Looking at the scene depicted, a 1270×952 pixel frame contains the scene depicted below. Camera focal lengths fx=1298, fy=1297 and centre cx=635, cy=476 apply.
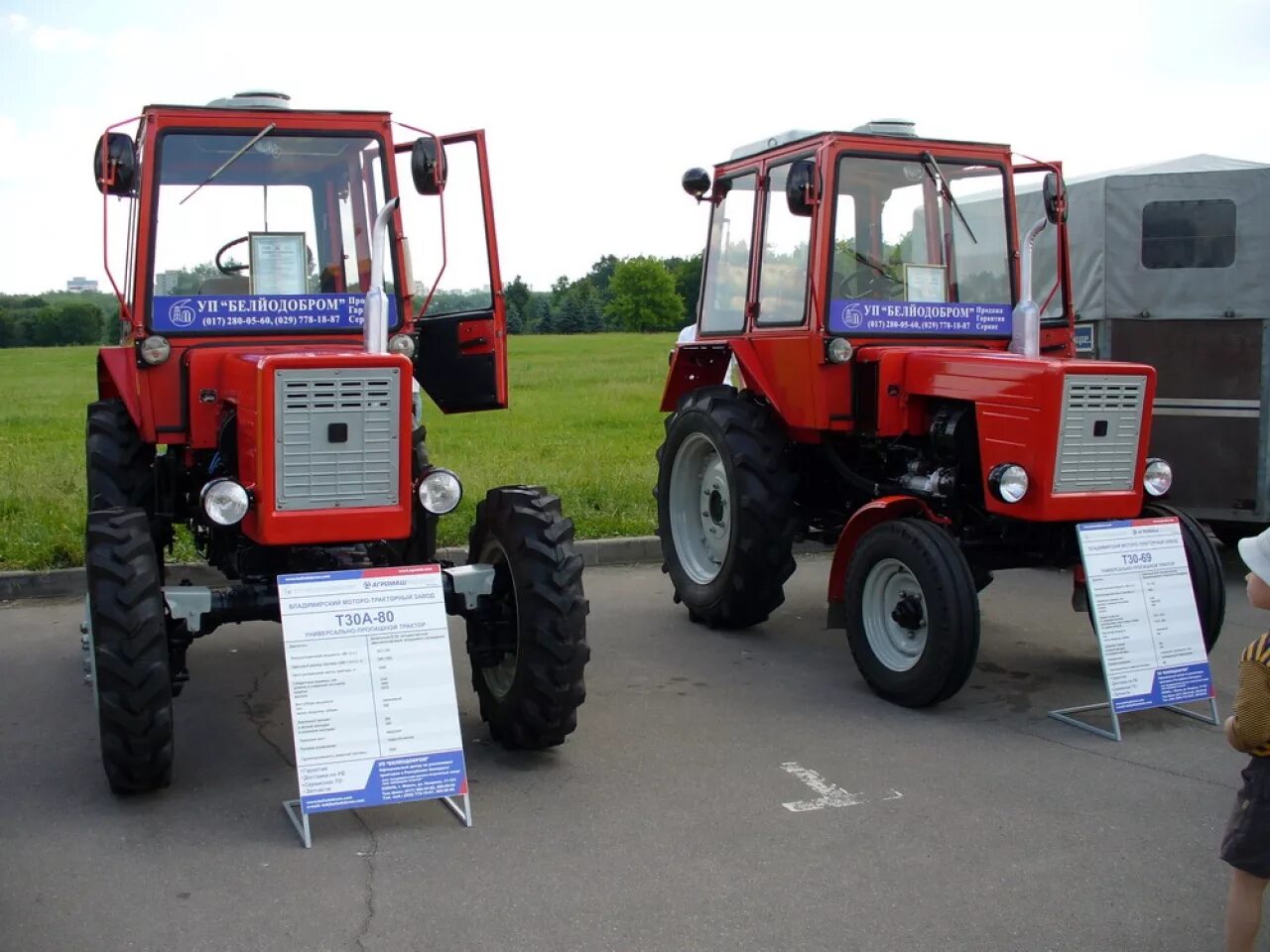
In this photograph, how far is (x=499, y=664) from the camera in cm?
536

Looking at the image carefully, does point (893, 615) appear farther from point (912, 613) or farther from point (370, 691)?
point (370, 691)

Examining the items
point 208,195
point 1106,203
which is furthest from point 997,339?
point 208,195

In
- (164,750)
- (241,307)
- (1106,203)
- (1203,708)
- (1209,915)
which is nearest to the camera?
(1209,915)

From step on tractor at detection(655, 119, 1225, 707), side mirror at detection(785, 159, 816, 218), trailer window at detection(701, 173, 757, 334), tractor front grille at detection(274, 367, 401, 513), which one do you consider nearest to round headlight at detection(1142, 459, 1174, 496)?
step on tractor at detection(655, 119, 1225, 707)

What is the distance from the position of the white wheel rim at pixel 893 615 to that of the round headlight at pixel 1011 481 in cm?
56

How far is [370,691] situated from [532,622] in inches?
27.8

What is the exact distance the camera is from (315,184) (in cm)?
592

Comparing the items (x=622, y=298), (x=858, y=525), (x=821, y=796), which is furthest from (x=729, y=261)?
(x=622, y=298)

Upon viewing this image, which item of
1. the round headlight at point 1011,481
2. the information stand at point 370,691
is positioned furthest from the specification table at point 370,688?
the round headlight at point 1011,481

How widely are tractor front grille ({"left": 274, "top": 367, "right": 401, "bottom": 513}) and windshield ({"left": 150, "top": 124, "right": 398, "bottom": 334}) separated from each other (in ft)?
3.72

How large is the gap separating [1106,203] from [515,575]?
6334mm

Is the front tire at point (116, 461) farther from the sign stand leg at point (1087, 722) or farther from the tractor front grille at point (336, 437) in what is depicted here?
the sign stand leg at point (1087, 722)

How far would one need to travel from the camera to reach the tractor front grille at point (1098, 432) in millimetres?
5840

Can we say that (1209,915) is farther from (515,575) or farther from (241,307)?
(241,307)
